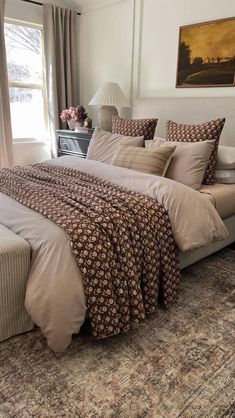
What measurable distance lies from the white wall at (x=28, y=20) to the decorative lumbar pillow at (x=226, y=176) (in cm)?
276

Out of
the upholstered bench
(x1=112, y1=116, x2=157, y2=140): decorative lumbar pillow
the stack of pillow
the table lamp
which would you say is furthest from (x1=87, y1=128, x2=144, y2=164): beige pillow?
the upholstered bench

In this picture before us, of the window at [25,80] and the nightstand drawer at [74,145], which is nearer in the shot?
the nightstand drawer at [74,145]

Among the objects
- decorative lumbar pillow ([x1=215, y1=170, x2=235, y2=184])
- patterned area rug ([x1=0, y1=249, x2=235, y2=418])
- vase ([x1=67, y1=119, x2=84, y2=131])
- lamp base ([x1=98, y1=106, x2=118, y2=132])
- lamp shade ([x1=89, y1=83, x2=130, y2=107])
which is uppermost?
lamp shade ([x1=89, y1=83, x2=130, y2=107])

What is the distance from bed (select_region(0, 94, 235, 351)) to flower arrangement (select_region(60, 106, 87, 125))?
1.31 metres

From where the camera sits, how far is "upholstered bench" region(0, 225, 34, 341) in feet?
4.97

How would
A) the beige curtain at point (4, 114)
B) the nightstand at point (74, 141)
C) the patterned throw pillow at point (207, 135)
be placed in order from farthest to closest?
the nightstand at point (74, 141) < the beige curtain at point (4, 114) < the patterned throw pillow at point (207, 135)

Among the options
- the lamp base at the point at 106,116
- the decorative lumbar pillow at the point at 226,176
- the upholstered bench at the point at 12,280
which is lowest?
the upholstered bench at the point at 12,280

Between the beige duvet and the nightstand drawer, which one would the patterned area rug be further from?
the nightstand drawer

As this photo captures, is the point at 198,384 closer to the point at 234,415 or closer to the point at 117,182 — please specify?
the point at 234,415

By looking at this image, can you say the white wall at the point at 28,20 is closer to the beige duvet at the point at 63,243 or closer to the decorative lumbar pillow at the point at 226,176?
the beige duvet at the point at 63,243

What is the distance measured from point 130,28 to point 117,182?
245 cm

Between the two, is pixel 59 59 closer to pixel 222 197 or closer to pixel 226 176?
pixel 226 176

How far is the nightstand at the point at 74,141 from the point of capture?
12.6ft

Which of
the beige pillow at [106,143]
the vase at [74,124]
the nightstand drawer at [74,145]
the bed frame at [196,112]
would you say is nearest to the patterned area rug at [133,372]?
the bed frame at [196,112]
